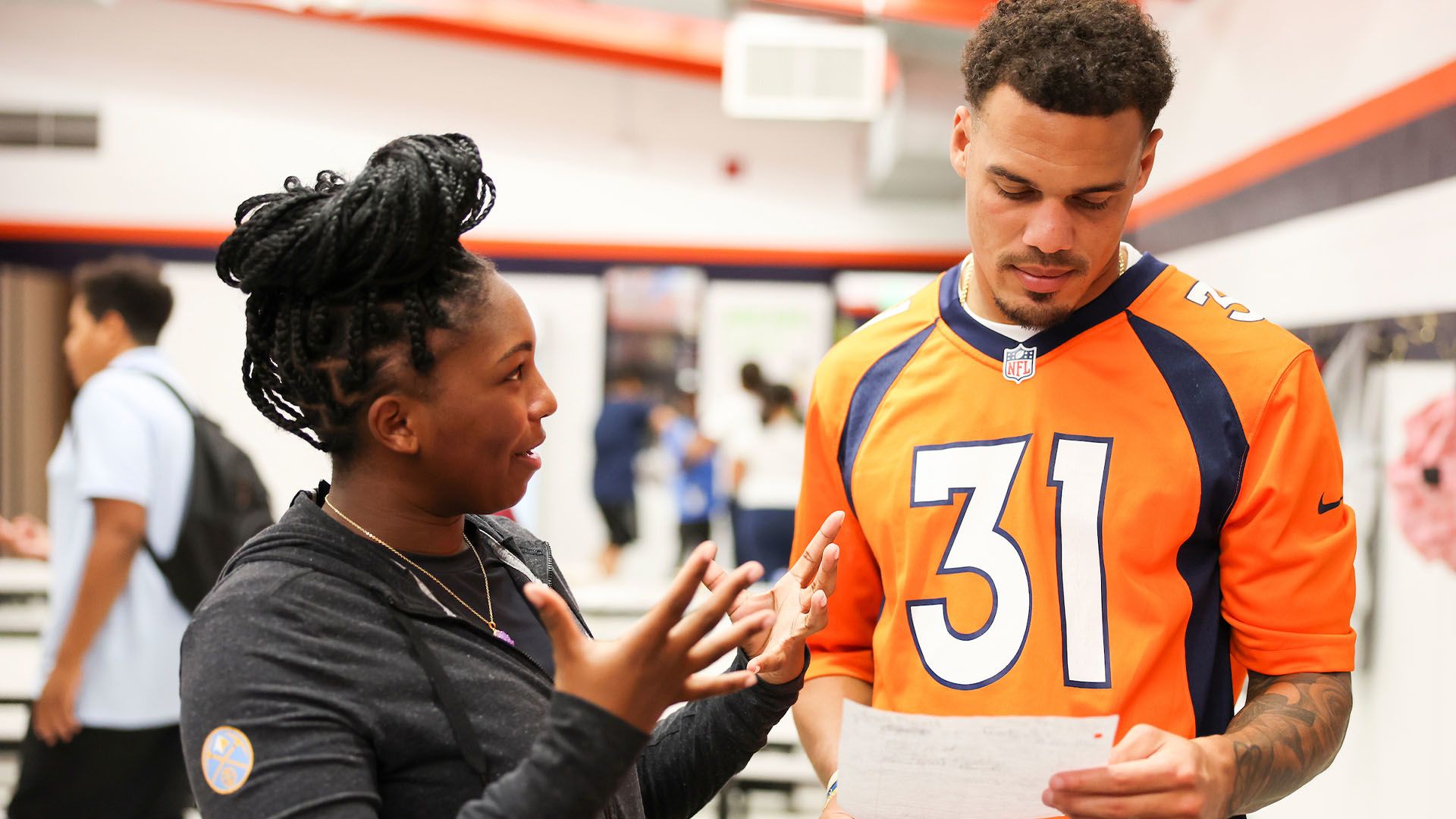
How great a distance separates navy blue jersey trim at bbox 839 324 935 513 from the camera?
61.2 inches

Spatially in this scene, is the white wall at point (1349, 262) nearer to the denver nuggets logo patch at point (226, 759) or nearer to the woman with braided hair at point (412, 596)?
the woman with braided hair at point (412, 596)

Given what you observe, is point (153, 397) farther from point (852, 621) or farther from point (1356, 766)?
point (1356, 766)

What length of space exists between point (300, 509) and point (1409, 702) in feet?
8.53

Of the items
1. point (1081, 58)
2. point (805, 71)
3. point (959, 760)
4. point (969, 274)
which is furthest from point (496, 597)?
point (805, 71)

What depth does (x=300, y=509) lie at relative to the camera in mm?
1163

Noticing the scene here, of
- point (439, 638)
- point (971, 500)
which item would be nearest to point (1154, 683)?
point (971, 500)

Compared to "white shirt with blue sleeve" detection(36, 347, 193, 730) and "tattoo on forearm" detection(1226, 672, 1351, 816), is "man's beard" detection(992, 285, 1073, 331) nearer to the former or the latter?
"tattoo on forearm" detection(1226, 672, 1351, 816)

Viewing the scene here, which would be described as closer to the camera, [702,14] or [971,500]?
[971,500]

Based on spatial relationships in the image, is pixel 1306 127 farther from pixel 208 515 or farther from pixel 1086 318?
pixel 208 515

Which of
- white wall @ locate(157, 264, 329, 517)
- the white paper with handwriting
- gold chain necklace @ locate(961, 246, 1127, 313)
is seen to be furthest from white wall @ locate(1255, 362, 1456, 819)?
white wall @ locate(157, 264, 329, 517)

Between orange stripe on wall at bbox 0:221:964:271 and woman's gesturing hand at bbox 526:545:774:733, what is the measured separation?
23.6ft

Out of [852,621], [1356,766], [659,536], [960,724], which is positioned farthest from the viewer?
[659,536]

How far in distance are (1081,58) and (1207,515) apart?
55 centimetres

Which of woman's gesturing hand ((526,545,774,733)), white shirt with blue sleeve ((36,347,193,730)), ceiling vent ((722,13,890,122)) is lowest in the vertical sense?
white shirt with blue sleeve ((36,347,193,730))
